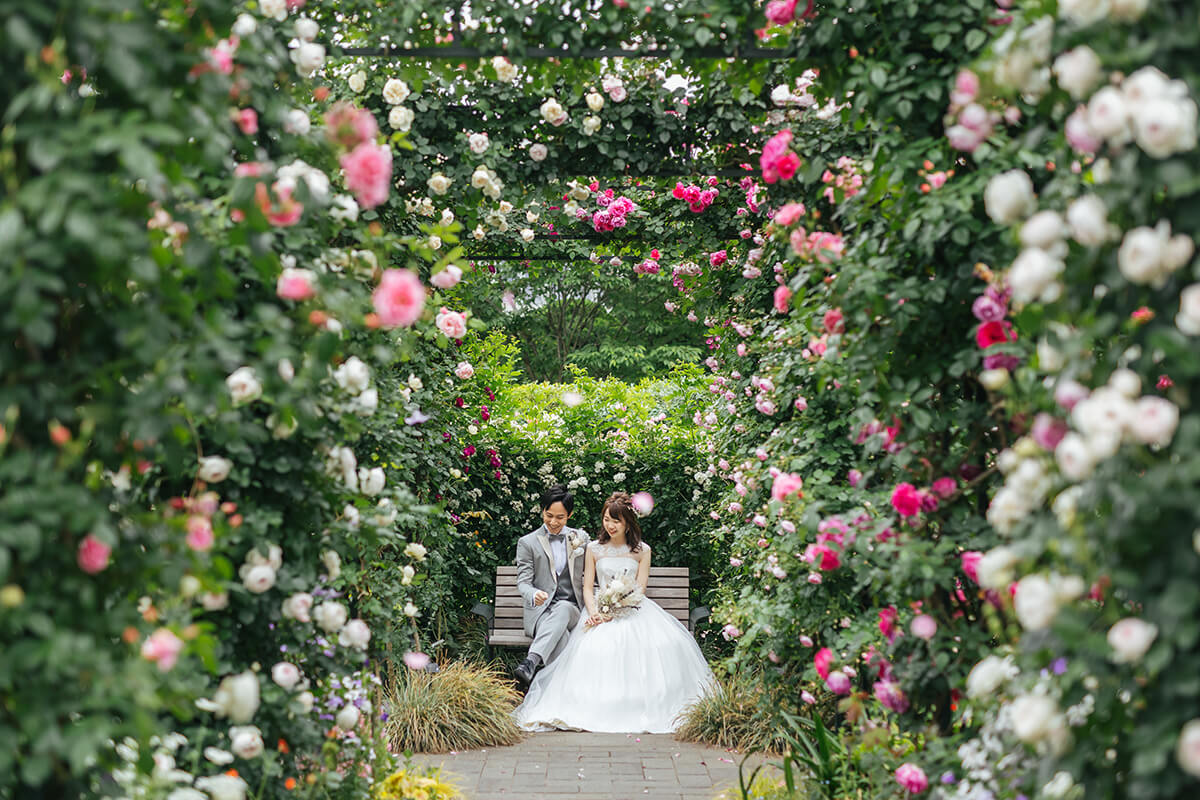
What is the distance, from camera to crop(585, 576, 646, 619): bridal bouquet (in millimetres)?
6293

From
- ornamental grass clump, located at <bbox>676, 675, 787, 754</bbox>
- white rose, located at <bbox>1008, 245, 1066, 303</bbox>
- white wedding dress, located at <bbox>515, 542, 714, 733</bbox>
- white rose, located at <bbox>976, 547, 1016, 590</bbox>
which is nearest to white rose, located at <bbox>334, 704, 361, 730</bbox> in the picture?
white rose, located at <bbox>976, 547, 1016, 590</bbox>

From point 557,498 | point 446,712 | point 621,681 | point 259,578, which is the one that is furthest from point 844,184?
point 557,498

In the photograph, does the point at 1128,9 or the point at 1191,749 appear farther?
the point at 1128,9

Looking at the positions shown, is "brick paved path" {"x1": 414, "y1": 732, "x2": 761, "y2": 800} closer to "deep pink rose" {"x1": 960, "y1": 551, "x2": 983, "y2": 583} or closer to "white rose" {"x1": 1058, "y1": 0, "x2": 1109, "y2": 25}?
"deep pink rose" {"x1": 960, "y1": 551, "x2": 983, "y2": 583}

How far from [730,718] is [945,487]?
308cm

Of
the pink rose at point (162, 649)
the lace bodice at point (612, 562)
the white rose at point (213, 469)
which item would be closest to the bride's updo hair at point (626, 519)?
the lace bodice at point (612, 562)

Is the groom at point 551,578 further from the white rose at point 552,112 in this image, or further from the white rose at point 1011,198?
the white rose at point 1011,198

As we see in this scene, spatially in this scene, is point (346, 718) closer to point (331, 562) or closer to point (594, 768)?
point (331, 562)

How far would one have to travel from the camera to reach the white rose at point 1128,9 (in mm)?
1404

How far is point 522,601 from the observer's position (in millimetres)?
6906

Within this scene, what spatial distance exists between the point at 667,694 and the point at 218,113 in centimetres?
481

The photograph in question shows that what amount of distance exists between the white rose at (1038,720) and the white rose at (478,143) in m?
3.38

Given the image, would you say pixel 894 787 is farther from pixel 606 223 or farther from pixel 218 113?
pixel 606 223

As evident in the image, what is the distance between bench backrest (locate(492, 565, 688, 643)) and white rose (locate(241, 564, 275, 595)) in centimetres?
476
